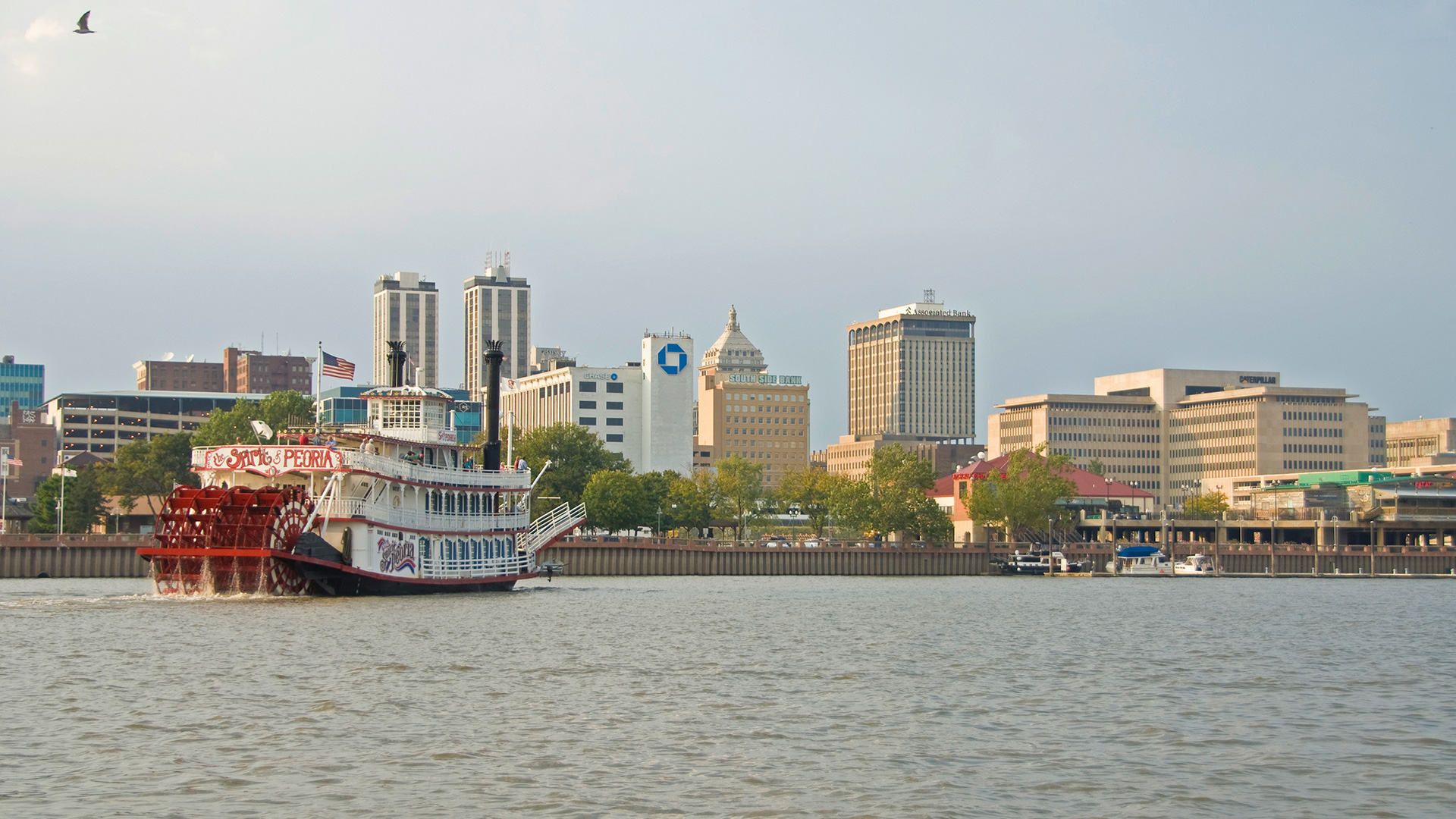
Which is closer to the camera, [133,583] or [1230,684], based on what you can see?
[1230,684]

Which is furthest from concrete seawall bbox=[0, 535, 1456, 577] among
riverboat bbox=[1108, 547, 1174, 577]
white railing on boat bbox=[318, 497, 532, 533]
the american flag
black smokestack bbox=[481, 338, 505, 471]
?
the american flag

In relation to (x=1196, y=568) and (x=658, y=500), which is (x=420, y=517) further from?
(x=658, y=500)

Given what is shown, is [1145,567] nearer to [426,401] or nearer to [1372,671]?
[426,401]

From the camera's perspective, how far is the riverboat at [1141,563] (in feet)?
484

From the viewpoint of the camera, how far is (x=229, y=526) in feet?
222

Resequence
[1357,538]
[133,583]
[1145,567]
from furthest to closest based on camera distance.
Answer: [1357,538], [1145,567], [133,583]

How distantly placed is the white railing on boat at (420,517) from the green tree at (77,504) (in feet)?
248

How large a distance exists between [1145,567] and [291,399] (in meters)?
87.3

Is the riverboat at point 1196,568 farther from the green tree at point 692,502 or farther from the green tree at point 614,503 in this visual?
the green tree at point 614,503

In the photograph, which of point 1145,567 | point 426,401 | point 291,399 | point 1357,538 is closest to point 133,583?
point 426,401

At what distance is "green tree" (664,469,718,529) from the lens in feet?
573

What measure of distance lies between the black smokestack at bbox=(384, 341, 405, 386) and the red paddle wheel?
1354 centimetres

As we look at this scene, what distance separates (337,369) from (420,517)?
28.2 feet

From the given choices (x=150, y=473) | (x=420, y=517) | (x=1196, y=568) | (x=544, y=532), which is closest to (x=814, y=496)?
(x=1196, y=568)
